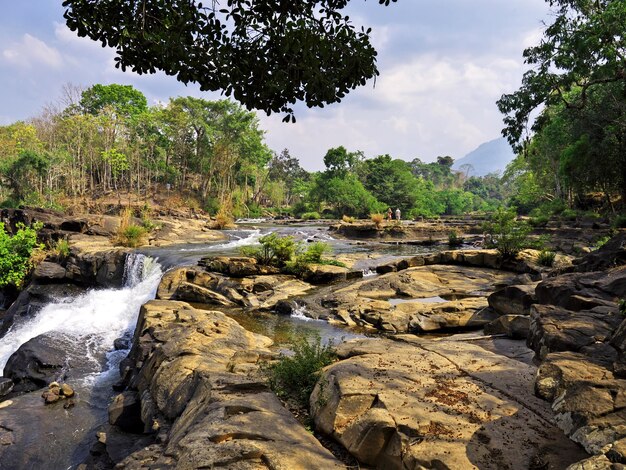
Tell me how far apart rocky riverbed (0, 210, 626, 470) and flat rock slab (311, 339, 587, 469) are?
0.01 meters

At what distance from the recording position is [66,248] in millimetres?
17359

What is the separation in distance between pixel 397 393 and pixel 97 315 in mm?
11473

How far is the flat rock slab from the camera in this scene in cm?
318

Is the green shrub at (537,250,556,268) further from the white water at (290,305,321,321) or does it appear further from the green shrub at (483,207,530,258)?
the white water at (290,305,321,321)

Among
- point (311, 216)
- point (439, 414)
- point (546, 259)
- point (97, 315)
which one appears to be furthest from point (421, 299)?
point (311, 216)

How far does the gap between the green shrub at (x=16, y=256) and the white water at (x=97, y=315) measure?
398 centimetres

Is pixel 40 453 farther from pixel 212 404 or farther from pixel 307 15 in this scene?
pixel 307 15

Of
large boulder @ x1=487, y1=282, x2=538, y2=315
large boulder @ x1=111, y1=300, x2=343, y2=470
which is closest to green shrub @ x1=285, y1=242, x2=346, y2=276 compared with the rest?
large boulder @ x1=111, y1=300, x2=343, y2=470

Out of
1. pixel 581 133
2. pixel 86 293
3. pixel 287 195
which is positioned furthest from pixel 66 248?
pixel 287 195

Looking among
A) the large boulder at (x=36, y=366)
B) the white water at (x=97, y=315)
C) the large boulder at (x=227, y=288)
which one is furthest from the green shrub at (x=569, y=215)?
the large boulder at (x=36, y=366)

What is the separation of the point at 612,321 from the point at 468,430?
10.1 ft

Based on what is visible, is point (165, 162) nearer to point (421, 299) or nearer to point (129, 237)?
point (129, 237)

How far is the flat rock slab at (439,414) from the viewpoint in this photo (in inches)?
125

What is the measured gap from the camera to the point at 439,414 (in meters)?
3.71
